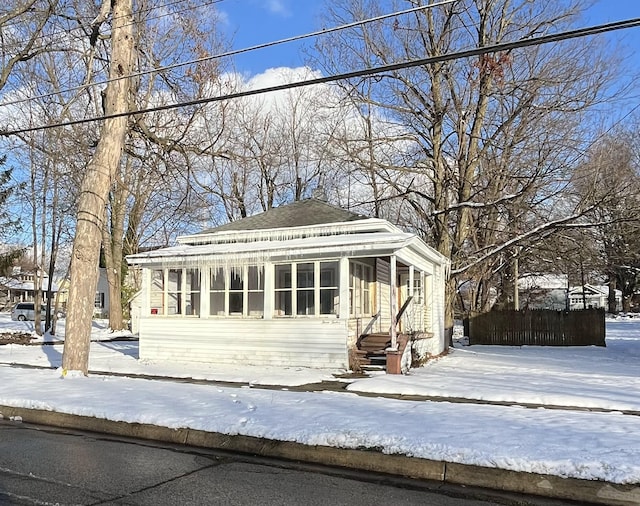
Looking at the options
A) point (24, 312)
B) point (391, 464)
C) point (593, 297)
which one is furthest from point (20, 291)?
point (391, 464)

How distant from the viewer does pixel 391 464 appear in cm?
615

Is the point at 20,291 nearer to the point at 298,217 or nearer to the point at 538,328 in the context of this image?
the point at 298,217

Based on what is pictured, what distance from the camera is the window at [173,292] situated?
17.7m

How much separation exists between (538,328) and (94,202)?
2020cm

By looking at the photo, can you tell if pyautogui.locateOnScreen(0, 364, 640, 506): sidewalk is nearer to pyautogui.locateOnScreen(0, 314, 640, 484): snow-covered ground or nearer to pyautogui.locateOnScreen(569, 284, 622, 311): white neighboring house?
pyautogui.locateOnScreen(0, 314, 640, 484): snow-covered ground

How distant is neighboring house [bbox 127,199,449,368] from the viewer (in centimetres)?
1488

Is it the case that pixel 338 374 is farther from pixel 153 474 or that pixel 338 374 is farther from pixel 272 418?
pixel 153 474

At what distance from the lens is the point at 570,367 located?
16406 millimetres

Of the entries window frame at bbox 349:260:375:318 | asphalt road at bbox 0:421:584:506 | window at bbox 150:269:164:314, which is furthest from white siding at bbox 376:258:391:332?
asphalt road at bbox 0:421:584:506

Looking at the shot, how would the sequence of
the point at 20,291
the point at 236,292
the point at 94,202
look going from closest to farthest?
the point at 94,202 → the point at 236,292 → the point at 20,291

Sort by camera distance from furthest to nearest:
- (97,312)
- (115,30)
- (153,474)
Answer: (97,312), (115,30), (153,474)

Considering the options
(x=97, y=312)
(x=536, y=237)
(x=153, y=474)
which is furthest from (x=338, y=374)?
(x=97, y=312)

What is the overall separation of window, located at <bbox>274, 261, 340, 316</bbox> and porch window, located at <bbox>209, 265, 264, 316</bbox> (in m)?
0.61

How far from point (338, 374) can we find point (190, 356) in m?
5.15
